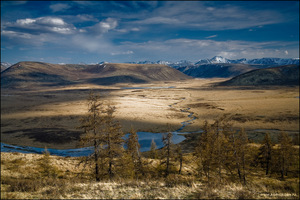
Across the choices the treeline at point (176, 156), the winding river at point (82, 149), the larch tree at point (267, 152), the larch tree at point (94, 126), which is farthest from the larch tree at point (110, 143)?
the larch tree at point (267, 152)

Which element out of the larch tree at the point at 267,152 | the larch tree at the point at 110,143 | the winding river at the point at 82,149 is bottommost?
the winding river at the point at 82,149

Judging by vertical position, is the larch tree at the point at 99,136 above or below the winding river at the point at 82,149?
above

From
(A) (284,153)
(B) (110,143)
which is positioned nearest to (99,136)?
(B) (110,143)

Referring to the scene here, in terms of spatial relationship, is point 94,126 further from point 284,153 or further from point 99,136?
point 284,153

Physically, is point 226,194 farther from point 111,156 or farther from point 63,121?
point 63,121

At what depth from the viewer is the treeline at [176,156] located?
18.6 metres

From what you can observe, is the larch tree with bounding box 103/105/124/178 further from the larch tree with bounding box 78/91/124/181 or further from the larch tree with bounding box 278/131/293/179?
the larch tree with bounding box 278/131/293/179

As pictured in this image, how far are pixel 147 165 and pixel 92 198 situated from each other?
2147 centimetres

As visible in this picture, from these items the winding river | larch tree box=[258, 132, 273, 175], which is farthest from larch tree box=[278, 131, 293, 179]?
the winding river

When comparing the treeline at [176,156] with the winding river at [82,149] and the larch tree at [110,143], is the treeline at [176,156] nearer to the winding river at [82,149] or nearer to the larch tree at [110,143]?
the larch tree at [110,143]

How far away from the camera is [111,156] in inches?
743

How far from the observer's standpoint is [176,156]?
3344 cm

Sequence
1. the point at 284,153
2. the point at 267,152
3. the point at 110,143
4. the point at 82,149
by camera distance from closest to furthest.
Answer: the point at 110,143
the point at 284,153
the point at 267,152
the point at 82,149

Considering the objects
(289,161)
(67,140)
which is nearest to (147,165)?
(289,161)
